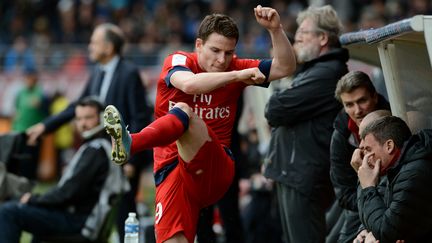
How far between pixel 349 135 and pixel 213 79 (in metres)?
1.48

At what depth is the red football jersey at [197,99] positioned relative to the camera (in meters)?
7.21

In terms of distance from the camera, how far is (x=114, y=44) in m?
10.5

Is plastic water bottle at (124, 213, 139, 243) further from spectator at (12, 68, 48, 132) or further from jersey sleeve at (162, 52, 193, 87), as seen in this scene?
spectator at (12, 68, 48, 132)

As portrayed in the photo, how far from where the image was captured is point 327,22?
27.9 ft

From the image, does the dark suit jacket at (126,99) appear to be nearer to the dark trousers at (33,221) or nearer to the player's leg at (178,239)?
the dark trousers at (33,221)

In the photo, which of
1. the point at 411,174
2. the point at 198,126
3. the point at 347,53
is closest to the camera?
the point at 411,174

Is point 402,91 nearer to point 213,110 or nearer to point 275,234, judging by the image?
point 213,110

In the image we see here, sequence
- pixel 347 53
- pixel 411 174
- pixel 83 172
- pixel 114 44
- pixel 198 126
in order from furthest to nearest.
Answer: pixel 114 44 < pixel 83 172 < pixel 347 53 < pixel 198 126 < pixel 411 174

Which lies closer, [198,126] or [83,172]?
[198,126]

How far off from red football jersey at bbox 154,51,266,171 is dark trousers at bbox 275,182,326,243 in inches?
45.1

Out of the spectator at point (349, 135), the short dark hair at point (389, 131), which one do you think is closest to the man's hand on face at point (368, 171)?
the short dark hair at point (389, 131)

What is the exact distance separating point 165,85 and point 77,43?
1691cm

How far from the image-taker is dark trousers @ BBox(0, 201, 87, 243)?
30.1 ft

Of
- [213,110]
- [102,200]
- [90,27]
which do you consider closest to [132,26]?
[90,27]
